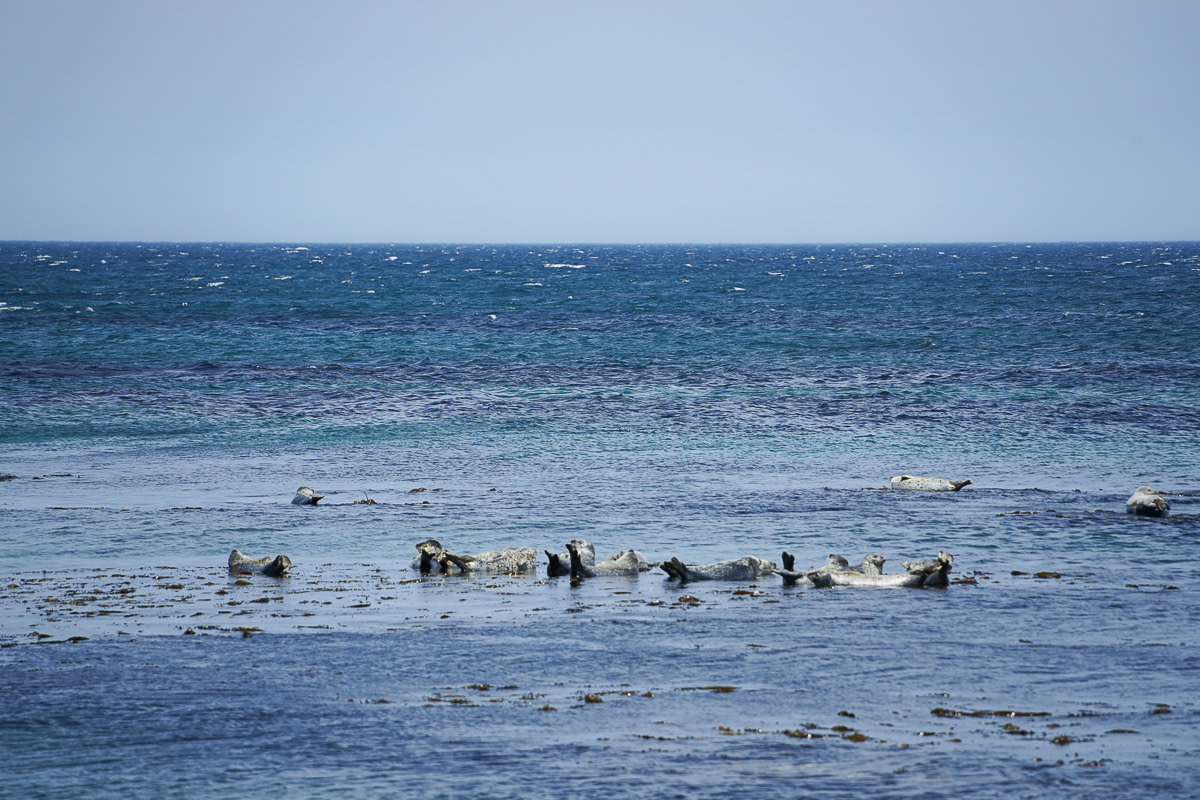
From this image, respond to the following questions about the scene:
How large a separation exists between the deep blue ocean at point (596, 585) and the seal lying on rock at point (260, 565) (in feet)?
1.24

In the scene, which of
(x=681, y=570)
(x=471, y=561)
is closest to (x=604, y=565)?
(x=681, y=570)

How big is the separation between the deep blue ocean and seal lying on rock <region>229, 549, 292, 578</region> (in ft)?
1.24

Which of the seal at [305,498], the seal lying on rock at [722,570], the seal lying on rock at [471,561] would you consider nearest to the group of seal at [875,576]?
the seal lying on rock at [722,570]

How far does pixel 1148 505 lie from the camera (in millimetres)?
21625

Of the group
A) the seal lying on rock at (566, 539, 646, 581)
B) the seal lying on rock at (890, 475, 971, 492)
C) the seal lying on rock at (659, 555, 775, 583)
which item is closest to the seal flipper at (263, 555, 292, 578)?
the seal lying on rock at (566, 539, 646, 581)

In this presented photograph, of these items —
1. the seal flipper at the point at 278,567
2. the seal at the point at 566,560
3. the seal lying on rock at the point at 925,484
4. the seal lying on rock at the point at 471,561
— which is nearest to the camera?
the seal flipper at the point at 278,567

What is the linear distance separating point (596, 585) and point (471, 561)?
2339 millimetres

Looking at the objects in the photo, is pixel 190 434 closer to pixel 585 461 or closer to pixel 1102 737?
pixel 585 461

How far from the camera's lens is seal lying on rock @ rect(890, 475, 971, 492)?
24.9 meters

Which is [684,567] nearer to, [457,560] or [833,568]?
[833,568]

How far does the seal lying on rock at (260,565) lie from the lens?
18219 millimetres

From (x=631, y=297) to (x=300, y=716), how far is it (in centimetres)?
8136

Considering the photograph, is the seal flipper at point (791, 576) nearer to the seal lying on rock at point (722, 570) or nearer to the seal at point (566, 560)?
the seal lying on rock at point (722, 570)

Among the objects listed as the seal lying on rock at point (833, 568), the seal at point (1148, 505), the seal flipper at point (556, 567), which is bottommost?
the seal flipper at point (556, 567)
